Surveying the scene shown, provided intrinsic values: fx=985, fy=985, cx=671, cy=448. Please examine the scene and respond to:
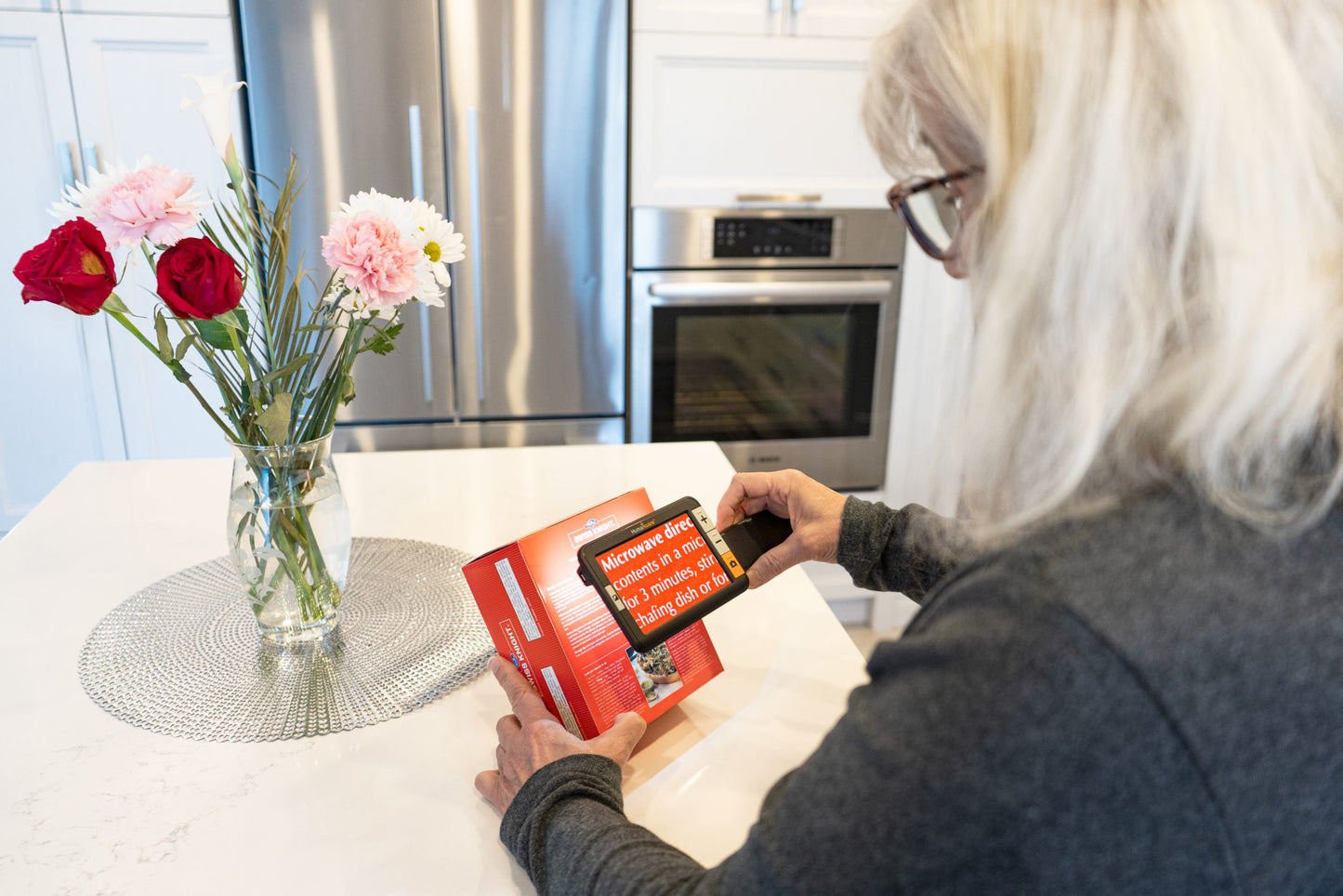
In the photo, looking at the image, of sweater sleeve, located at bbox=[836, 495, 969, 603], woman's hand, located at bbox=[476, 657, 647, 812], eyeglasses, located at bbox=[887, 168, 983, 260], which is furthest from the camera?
sweater sleeve, located at bbox=[836, 495, 969, 603]

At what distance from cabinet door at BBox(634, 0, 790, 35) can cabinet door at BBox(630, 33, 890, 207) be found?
19 mm

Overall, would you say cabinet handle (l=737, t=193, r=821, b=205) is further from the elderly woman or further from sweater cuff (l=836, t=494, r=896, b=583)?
the elderly woman

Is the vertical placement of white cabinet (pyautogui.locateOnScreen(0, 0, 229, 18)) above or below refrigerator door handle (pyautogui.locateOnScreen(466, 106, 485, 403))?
above

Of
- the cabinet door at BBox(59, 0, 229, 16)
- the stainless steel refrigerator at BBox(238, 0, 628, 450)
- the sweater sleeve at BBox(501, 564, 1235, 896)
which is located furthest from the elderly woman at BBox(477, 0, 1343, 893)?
the cabinet door at BBox(59, 0, 229, 16)

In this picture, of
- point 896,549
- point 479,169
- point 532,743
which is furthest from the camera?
point 479,169

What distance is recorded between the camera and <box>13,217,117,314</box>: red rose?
0.76 meters

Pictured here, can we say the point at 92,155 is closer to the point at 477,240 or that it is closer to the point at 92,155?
the point at 92,155

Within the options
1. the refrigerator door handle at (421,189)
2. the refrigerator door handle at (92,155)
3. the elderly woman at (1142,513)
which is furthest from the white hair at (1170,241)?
the refrigerator door handle at (92,155)

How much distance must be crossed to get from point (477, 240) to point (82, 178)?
0.82m

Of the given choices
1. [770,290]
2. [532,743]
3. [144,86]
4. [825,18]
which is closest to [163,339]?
[532,743]

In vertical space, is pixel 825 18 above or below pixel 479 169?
above

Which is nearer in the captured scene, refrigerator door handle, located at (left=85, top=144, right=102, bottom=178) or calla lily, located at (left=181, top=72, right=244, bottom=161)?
calla lily, located at (left=181, top=72, right=244, bottom=161)

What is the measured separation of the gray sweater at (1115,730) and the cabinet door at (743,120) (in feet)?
6.03

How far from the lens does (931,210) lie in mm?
622
